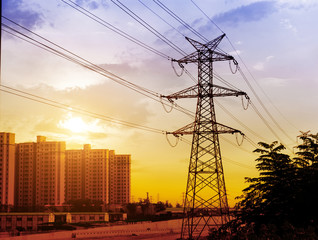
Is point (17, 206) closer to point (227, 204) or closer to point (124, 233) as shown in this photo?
point (124, 233)

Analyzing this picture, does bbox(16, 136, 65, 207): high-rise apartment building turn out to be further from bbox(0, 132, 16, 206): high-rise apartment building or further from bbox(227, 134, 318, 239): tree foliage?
bbox(227, 134, 318, 239): tree foliage

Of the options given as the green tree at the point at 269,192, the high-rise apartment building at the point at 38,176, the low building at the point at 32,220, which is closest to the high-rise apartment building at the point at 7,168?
the high-rise apartment building at the point at 38,176

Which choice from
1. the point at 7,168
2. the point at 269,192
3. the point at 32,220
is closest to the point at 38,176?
the point at 7,168

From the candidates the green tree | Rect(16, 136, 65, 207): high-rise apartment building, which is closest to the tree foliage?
the green tree

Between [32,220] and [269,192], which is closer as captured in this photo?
[269,192]

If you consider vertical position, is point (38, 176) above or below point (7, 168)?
below

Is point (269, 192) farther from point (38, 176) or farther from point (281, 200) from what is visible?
point (38, 176)

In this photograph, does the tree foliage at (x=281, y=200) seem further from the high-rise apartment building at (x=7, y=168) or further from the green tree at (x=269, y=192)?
the high-rise apartment building at (x=7, y=168)
